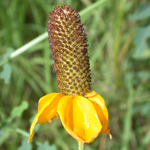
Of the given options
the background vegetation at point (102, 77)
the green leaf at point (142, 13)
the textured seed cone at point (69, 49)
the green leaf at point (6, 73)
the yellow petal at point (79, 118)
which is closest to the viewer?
the yellow petal at point (79, 118)

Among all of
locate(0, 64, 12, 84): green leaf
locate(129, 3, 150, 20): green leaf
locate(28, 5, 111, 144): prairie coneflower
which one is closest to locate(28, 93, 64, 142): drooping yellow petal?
locate(28, 5, 111, 144): prairie coneflower

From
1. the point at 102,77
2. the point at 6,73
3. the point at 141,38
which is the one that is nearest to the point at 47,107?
the point at 6,73

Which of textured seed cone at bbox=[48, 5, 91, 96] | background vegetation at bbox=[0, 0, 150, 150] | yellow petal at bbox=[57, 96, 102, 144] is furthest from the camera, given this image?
background vegetation at bbox=[0, 0, 150, 150]

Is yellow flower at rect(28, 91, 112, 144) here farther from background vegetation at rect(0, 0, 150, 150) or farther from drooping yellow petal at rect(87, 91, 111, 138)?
background vegetation at rect(0, 0, 150, 150)

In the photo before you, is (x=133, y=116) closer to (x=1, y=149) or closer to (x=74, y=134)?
(x=1, y=149)

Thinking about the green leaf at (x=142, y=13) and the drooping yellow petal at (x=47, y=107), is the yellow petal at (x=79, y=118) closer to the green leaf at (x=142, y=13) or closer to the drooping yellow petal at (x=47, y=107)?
the drooping yellow petal at (x=47, y=107)

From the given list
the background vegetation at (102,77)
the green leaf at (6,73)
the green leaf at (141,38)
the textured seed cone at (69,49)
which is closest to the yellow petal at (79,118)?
the textured seed cone at (69,49)
